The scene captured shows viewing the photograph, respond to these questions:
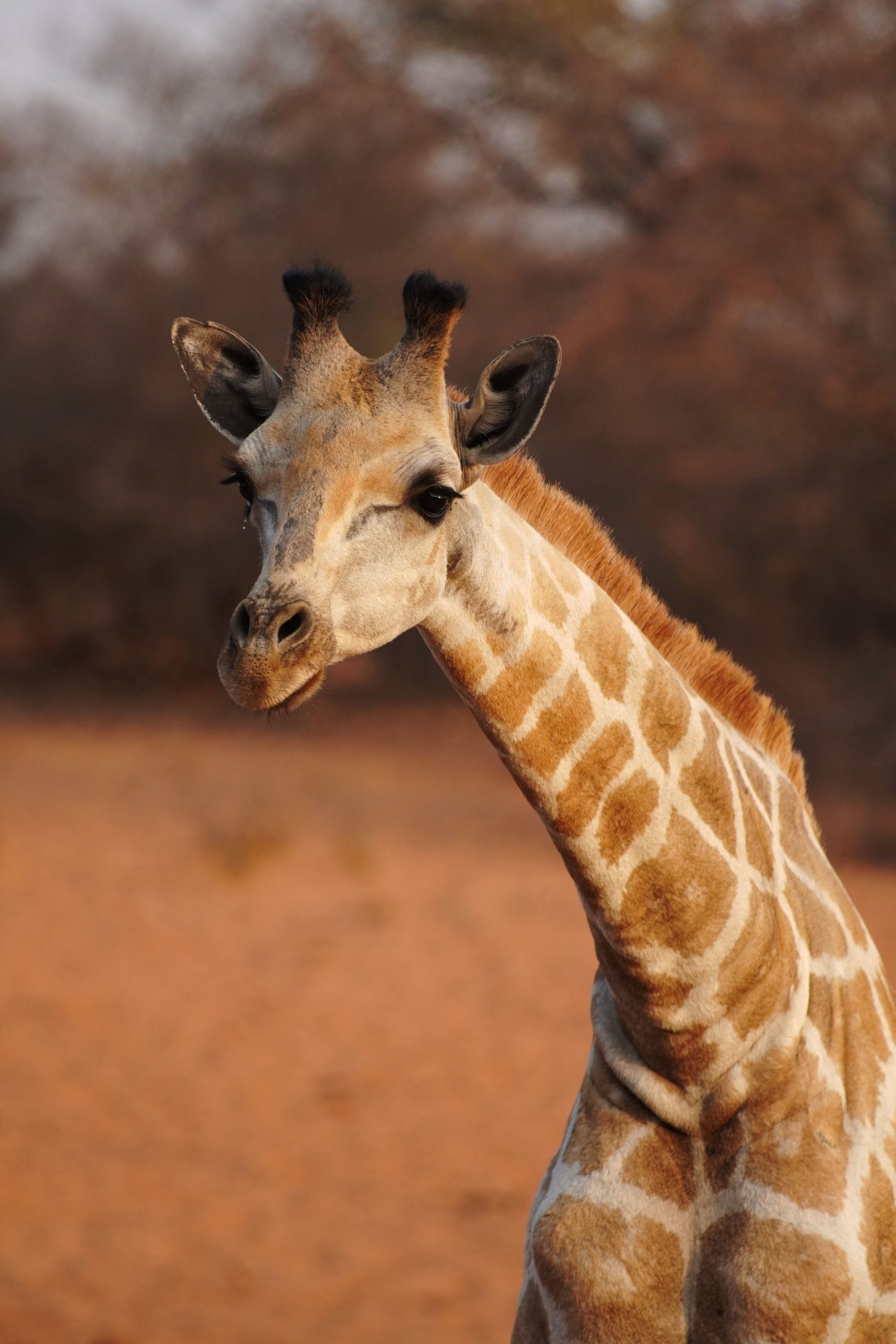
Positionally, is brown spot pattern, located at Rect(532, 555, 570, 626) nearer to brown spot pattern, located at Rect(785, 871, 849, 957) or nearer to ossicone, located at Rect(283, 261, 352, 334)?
ossicone, located at Rect(283, 261, 352, 334)

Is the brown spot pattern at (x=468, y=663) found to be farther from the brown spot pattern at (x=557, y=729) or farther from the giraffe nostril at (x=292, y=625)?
the giraffe nostril at (x=292, y=625)

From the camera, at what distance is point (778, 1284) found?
2.89 meters

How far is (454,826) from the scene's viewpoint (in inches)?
635

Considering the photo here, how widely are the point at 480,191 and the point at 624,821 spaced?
22583 millimetres

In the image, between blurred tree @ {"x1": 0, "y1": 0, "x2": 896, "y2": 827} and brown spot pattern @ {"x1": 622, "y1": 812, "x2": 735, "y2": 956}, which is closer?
brown spot pattern @ {"x1": 622, "y1": 812, "x2": 735, "y2": 956}

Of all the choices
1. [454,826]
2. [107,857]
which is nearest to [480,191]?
[454,826]

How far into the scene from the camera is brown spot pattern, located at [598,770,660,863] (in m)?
3.03

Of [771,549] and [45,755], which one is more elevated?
[771,549]

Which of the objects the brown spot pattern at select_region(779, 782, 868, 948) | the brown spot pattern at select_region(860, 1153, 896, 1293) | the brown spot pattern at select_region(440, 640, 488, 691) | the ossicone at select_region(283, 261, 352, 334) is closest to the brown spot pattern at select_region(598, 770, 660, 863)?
the brown spot pattern at select_region(440, 640, 488, 691)

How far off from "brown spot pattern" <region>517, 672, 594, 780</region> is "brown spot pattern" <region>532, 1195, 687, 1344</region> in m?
0.96

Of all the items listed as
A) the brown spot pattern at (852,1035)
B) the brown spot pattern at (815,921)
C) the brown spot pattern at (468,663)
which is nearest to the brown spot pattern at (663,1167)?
the brown spot pattern at (852,1035)

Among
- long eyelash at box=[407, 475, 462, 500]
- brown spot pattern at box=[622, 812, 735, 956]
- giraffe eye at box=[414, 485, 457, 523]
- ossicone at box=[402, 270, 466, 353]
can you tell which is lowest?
brown spot pattern at box=[622, 812, 735, 956]

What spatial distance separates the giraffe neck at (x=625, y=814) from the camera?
2.99 m

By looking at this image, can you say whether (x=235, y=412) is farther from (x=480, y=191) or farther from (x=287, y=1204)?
(x=480, y=191)
